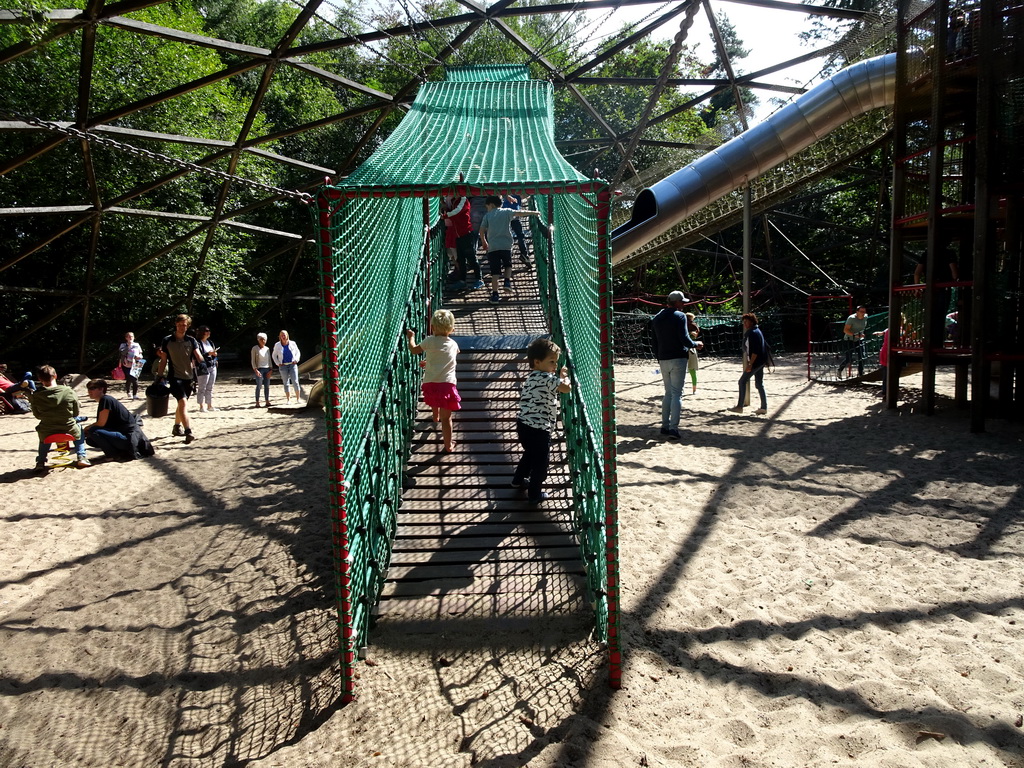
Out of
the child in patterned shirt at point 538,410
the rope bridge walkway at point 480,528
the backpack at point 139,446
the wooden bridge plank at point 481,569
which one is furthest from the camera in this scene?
the backpack at point 139,446

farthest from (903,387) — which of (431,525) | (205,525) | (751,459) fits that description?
(205,525)

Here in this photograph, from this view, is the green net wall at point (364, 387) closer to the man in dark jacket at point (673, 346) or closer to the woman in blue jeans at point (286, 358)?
the man in dark jacket at point (673, 346)

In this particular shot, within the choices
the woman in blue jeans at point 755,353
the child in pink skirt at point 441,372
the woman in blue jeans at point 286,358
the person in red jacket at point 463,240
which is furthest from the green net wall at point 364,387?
the woman in blue jeans at point 286,358

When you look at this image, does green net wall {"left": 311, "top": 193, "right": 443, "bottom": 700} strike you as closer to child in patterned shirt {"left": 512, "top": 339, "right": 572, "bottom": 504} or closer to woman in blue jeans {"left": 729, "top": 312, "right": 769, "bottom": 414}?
child in patterned shirt {"left": 512, "top": 339, "right": 572, "bottom": 504}

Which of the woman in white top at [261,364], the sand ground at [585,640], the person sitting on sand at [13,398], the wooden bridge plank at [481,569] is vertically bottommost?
the sand ground at [585,640]

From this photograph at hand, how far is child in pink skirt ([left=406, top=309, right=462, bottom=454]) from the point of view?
A: 5859 millimetres

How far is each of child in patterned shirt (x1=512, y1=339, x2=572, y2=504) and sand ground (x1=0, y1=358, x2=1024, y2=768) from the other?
870 millimetres

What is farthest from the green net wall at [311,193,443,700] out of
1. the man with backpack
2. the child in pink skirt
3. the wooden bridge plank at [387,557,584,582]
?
the man with backpack

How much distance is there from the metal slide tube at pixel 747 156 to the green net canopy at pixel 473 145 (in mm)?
3407

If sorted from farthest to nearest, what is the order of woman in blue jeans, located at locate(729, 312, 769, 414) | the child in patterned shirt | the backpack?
woman in blue jeans, located at locate(729, 312, 769, 414), the backpack, the child in patterned shirt

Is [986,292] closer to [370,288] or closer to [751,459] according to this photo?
[751,459]

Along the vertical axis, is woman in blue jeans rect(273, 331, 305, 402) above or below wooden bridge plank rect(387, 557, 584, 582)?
above

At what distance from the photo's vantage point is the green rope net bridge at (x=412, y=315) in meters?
3.55

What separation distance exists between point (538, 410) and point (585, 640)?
162 cm
